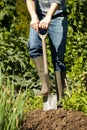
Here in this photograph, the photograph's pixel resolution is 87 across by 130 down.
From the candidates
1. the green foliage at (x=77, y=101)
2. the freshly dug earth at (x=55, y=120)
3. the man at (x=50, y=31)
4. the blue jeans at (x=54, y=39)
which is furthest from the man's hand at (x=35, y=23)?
the freshly dug earth at (x=55, y=120)

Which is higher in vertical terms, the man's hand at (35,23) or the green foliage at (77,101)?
the man's hand at (35,23)

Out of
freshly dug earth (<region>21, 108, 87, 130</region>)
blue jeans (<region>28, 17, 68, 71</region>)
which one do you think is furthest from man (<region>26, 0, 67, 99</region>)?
freshly dug earth (<region>21, 108, 87, 130</region>)

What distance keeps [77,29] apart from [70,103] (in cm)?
307

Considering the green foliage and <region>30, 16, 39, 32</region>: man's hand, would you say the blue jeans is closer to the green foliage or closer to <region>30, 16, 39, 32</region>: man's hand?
<region>30, 16, 39, 32</region>: man's hand

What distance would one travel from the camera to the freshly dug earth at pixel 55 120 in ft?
13.1

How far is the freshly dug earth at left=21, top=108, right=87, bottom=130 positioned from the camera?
13.1ft

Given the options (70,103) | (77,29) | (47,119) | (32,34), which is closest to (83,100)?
(70,103)

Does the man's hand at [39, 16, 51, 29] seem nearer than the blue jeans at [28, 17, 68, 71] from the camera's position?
Yes

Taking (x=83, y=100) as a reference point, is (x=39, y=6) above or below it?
above

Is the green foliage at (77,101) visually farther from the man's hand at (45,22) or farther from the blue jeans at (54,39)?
the man's hand at (45,22)

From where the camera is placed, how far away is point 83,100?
460cm

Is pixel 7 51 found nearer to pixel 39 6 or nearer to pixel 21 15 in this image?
pixel 21 15

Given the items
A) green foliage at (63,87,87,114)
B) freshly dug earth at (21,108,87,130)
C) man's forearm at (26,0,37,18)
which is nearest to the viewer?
freshly dug earth at (21,108,87,130)

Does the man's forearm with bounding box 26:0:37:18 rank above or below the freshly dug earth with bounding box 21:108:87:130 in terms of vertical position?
above
